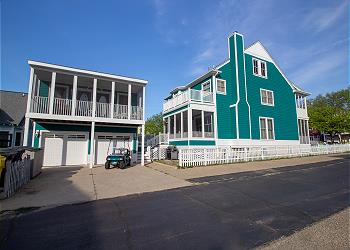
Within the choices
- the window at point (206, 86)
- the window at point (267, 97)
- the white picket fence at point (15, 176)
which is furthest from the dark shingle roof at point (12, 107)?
the window at point (267, 97)

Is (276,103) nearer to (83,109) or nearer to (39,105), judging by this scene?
(83,109)

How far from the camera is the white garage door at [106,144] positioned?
16391 millimetres

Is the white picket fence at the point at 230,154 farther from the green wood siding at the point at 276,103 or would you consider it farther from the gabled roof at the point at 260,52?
the gabled roof at the point at 260,52

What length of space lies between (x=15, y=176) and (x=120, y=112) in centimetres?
917

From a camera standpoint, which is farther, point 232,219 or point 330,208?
point 330,208

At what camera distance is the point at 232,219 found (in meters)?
4.75

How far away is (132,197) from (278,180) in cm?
657

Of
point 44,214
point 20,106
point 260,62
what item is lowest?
point 44,214

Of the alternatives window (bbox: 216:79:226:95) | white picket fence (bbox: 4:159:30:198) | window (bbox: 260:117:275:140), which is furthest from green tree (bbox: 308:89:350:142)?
white picket fence (bbox: 4:159:30:198)

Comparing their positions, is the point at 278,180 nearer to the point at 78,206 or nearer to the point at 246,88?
the point at 78,206

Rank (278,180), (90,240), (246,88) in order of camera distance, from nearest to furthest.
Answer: (90,240)
(278,180)
(246,88)

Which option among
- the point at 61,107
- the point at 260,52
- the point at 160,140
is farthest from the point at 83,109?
the point at 260,52

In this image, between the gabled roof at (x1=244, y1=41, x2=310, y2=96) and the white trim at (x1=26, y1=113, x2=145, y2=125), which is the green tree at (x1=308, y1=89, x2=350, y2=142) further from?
the white trim at (x1=26, y1=113, x2=145, y2=125)

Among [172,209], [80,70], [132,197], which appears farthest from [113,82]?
[172,209]
